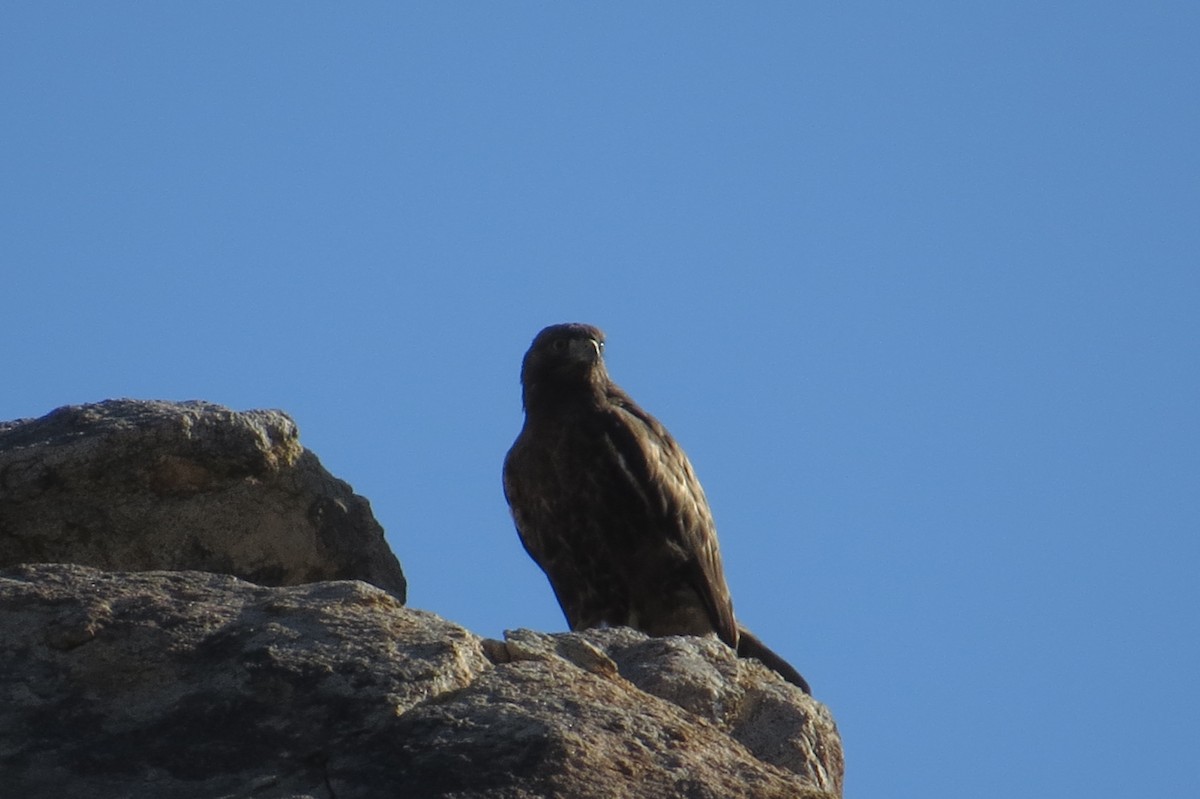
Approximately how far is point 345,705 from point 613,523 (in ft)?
17.8

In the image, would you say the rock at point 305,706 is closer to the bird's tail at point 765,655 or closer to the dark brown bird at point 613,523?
the bird's tail at point 765,655

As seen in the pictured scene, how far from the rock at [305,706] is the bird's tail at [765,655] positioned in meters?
3.26

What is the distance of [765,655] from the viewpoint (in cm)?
772

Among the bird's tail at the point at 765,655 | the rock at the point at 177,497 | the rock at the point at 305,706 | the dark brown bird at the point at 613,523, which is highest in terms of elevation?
the dark brown bird at the point at 613,523

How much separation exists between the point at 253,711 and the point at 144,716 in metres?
0.20

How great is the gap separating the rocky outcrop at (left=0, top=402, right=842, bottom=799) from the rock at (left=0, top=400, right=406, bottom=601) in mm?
1218

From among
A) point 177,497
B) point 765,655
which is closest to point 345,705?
point 177,497

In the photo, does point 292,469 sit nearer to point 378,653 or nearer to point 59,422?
point 59,422

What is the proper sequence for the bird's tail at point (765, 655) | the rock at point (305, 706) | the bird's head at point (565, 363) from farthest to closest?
the bird's head at point (565, 363) → the bird's tail at point (765, 655) → the rock at point (305, 706)

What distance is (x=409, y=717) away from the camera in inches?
121

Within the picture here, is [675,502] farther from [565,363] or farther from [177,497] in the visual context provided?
[177,497]

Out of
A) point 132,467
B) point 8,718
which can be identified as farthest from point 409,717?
point 132,467

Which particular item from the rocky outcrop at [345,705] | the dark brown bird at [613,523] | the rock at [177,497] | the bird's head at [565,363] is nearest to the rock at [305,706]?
the rocky outcrop at [345,705]

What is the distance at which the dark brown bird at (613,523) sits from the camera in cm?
843
